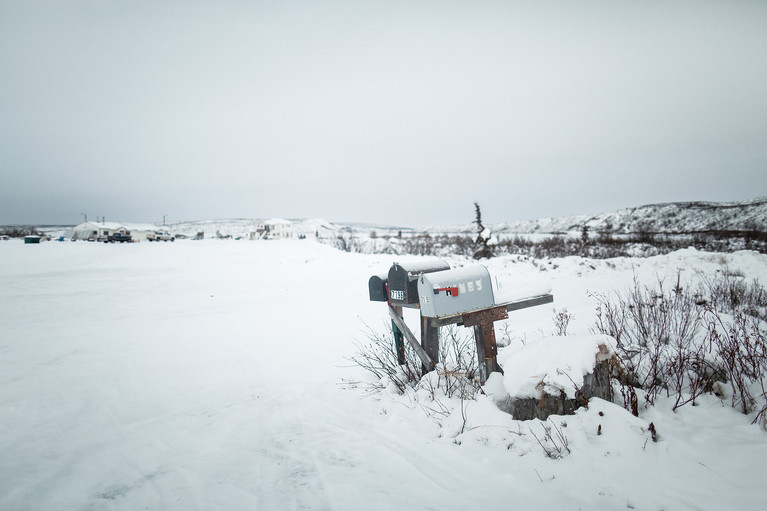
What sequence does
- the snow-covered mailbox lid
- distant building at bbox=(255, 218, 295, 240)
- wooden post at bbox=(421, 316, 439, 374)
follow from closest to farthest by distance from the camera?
the snow-covered mailbox lid < wooden post at bbox=(421, 316, 439, 374) < distant building at bbox=(255, 218, 295, 240)

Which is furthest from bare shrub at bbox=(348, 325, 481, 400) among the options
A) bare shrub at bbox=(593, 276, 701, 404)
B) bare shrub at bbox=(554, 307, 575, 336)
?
bare shrub at bbox=(554, 307, 575, 336)

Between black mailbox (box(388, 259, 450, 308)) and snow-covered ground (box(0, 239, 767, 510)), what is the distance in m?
0.94

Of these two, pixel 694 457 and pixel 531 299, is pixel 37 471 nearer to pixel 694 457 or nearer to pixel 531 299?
pixel 531 299

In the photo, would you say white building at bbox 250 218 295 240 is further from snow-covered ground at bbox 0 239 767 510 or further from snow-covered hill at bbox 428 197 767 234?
snow-covered ground at bbox 0 239 767 510

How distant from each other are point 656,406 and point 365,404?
2774 millimetres

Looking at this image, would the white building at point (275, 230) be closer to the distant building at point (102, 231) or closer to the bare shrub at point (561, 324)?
the distant building at point (102, 231)

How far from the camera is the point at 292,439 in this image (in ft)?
10.3

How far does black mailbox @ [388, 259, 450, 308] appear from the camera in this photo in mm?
3686

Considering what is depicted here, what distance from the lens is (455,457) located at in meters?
2.63

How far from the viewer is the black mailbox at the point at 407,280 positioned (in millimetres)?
3686

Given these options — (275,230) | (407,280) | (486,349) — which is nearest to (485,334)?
(486,349)

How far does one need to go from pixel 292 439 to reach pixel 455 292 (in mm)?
2079

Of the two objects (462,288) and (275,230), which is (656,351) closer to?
(462,288)

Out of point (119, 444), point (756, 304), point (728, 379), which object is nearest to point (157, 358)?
point (119, 444)
